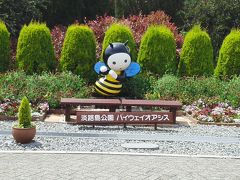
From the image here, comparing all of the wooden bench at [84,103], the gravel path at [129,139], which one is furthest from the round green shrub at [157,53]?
the gravel path at [129,139]

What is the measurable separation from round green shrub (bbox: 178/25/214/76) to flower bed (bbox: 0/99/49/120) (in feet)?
18.8

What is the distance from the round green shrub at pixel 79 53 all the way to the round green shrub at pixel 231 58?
15.2 feet

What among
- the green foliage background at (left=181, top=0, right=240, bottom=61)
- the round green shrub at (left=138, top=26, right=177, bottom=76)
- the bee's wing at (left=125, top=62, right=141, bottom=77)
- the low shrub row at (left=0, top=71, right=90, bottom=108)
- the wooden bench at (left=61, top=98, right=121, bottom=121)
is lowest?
the wooden bench at (left=61, top=98, right=121, bottom=121)

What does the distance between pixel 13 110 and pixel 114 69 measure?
11.2 ft

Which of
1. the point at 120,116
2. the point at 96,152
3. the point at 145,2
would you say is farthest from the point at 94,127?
the point at 145,2

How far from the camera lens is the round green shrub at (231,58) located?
15.4 m

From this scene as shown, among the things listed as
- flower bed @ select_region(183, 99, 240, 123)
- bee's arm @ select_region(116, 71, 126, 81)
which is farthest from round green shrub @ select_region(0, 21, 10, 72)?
flower bed @ select_region(183, 99, 240, 123)

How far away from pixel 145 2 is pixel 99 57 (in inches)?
441

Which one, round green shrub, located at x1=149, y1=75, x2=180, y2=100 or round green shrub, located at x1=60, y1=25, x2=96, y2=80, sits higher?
round green shrub, located at x1=60, y1=25, x2=96, y2=80

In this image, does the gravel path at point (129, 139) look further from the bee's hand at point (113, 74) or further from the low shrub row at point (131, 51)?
the low shrub row at point (131, 51)

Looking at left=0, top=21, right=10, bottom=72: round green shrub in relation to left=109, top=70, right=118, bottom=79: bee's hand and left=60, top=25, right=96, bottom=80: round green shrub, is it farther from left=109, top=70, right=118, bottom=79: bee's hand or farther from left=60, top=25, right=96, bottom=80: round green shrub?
left=109, top=70, right=118, bottom=79: bee's hand

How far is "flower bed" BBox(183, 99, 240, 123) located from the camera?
11.7 metres

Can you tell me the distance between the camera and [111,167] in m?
7.10

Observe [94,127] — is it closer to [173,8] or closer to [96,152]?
[96,152]
